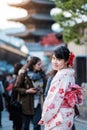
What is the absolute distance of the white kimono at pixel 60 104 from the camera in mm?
4590

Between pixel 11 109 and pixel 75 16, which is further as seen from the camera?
pixel 75 16

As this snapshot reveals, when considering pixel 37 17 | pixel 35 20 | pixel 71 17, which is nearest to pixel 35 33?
pixel 37 17

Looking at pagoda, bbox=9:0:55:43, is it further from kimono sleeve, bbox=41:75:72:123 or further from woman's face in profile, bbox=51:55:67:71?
kimono sleeve, bbox=41:75:72:123

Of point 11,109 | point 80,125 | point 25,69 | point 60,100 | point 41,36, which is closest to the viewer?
point 60,100

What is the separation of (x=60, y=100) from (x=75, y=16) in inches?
453

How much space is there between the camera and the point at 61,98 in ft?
15.1

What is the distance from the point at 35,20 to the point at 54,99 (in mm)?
68549

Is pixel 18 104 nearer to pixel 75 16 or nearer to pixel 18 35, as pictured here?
pixel 75 16

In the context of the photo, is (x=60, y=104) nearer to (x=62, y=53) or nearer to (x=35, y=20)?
(x=62, y=53)

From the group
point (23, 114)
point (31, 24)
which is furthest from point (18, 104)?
point (31, 24)

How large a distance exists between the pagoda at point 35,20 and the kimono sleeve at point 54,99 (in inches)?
2561

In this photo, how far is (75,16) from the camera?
52.0ft

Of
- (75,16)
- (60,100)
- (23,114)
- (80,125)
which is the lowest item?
(80,125)

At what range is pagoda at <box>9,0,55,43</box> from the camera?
70312mm
